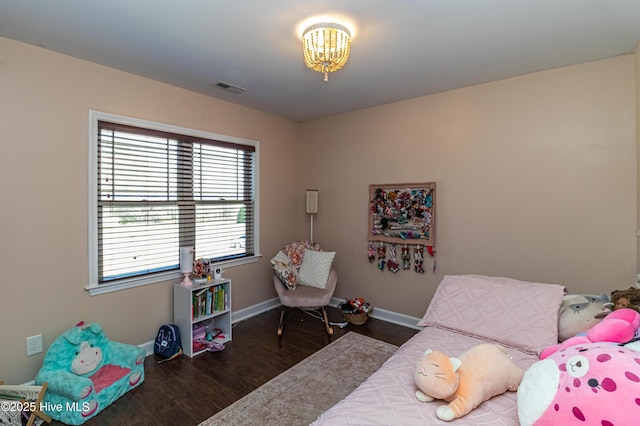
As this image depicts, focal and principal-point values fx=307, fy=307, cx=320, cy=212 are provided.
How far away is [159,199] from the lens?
2.91m

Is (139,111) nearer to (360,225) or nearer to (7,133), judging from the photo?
(7,133)

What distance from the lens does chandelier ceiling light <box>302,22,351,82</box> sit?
191 cm

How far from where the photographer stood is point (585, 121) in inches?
97.5

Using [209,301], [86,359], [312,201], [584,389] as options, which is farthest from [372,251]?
[86,359]

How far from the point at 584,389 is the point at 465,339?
3.05 ft

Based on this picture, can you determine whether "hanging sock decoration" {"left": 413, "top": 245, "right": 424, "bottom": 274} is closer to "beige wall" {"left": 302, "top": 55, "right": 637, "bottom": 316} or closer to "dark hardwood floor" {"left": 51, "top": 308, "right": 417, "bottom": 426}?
"beige wall" {"left": 302, "top": 55, "right": 637, "bottom": 316}

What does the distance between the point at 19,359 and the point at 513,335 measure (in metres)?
3.31

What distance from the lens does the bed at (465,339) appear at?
124 centimetres

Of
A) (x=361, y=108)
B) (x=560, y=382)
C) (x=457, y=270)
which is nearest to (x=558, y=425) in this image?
(x=560, y=382)

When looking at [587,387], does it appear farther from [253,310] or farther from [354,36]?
[253,310]

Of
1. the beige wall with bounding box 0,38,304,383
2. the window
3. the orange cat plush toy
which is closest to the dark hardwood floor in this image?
the beige wall with bounding box 0,38,304,383

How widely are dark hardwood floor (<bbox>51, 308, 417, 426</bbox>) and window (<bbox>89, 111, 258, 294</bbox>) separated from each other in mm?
835

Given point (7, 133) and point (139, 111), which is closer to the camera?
point (7, 133)

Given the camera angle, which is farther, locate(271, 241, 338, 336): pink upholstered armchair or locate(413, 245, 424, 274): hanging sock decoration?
locate(413, 245, 424, 274): hanging sock decoration
